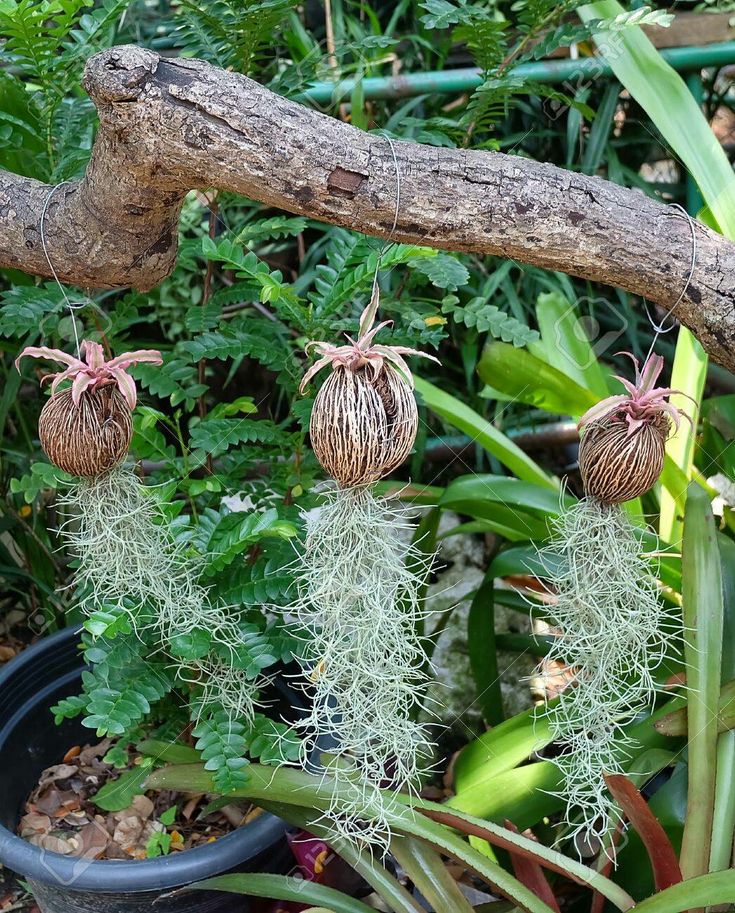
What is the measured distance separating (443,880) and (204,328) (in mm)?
666

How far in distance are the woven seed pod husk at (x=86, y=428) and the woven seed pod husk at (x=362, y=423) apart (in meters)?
0.20

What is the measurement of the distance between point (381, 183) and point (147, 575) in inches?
17.4

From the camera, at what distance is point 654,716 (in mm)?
1043

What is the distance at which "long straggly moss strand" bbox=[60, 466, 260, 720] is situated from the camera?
0.82 meters

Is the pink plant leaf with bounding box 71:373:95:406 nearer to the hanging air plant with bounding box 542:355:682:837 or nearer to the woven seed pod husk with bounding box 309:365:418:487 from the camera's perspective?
the woven seed pod husk with bounding box 309:365:418:487

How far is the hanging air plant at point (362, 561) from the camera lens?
0.65 m

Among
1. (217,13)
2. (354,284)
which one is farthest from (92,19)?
(354,284)

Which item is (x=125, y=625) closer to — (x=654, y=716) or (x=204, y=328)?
(x=204, y=328)

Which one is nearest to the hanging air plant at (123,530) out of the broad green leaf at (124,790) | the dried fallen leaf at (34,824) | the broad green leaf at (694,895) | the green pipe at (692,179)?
the broad green leaf at (124,790)

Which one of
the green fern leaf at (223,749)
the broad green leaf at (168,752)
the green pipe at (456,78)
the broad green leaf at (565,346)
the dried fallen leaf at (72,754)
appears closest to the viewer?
the green fern leaf at (223,749)

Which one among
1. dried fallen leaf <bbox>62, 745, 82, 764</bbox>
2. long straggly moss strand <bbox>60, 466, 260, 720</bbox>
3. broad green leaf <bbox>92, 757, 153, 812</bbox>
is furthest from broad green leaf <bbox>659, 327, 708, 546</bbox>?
dried fallen leaf <bbox>62, 745, 82, 764</bbox>

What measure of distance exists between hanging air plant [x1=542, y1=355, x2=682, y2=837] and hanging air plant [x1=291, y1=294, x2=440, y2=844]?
0.51ft

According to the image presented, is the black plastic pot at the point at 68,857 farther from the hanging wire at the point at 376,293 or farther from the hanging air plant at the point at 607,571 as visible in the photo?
the hanging wire at the point at 376,293

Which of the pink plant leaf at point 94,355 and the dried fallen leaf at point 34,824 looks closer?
Answer: the pink plant leaf at point 94,355
